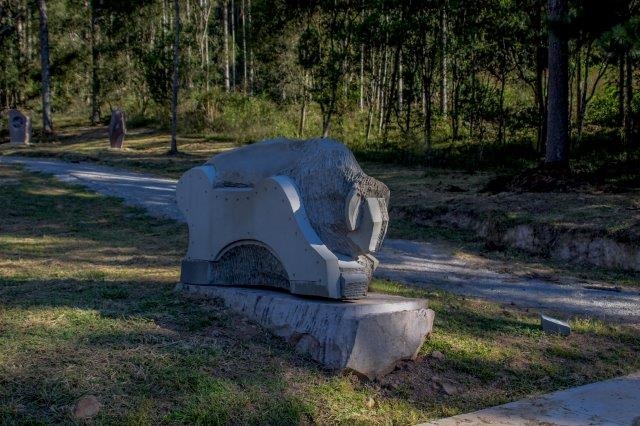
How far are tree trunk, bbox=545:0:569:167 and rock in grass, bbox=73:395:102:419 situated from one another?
1175 cm

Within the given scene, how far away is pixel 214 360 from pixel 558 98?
11246 millimetres

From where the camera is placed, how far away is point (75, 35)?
38281 millimetres

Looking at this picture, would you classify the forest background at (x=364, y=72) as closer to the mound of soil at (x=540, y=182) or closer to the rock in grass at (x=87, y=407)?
the mound of soil at (x=540, y=182)

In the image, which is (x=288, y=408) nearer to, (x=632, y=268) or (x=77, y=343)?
(x=77, y=343)

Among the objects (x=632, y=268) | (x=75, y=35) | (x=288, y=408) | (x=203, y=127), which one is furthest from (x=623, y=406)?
(x=75, y=35)

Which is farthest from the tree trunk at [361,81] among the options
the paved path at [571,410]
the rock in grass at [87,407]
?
the rock in grass at [87,407]

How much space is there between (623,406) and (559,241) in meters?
5.85

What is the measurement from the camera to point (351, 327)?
489 cm

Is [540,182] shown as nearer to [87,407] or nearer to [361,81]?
[87,407]

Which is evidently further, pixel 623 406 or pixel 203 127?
pixel 203 127

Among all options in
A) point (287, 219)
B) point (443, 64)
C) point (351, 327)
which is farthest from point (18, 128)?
point (351, 327)

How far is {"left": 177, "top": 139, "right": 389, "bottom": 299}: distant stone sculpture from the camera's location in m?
5.34

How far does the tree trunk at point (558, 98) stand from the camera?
14.0 m

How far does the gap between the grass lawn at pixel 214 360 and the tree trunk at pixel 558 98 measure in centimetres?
770
